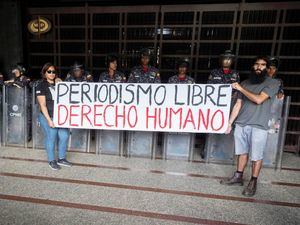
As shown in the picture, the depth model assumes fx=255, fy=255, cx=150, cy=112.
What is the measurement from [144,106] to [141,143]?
0.72m

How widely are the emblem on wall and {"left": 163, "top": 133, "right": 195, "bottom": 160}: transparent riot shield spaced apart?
11.4ft

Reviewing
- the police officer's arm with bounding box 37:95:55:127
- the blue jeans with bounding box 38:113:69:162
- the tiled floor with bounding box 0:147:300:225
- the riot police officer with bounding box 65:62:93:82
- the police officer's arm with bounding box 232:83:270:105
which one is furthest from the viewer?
the riot police officer with bounding box 65:62:93:82

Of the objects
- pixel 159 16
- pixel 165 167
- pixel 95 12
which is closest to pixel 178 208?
pixel 165 167

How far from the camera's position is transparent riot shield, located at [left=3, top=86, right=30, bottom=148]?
4.23 meters

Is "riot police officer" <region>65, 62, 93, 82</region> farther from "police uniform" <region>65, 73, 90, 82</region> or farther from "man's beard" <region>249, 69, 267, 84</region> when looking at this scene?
"man's beard" <region>249, 69, 267, 84</region>

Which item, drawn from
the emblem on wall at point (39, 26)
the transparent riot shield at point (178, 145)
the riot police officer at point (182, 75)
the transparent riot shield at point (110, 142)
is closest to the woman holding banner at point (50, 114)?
the transparent riot shield at point (110, 142)

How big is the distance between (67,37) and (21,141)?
92.5 inches

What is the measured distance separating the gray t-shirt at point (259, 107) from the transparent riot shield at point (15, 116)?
11.2 feet

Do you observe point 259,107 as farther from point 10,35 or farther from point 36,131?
point 10,35

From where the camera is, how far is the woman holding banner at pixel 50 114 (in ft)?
10.9

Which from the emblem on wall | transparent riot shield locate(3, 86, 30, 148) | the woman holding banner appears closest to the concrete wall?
the emblem on wall

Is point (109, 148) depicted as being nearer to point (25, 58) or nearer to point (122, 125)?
point (122, 125)

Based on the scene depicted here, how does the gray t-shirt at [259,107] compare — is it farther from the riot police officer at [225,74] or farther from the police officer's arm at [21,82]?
the police officer's arm at [21,82]

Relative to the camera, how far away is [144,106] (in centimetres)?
353
